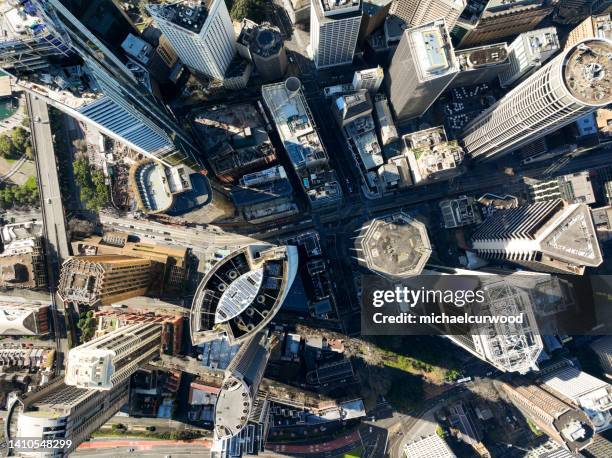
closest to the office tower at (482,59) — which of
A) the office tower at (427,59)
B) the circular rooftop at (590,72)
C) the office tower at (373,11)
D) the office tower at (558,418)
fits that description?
the office tower at (427,59)

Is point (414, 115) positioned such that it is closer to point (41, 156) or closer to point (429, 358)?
point (429, 358)

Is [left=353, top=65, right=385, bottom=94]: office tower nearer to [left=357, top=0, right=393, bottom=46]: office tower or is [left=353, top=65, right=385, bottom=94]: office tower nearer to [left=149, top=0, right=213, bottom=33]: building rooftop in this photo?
[left=357, top=0, right=393, bottom=46]: office tower

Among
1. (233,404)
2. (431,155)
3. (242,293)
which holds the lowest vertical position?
(233,404)

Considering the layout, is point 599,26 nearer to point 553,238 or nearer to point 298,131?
point 553,238

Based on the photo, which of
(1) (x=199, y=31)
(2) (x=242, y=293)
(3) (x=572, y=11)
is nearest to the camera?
(2) (x=242, y=293)

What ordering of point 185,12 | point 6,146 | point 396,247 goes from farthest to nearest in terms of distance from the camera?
point 6,146 → point 396,247 → point 185,12

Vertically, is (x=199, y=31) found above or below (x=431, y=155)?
above

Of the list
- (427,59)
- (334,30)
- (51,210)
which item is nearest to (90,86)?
(334,30)

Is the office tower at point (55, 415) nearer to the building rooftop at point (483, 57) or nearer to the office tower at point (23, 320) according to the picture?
the office tower at point (23, 320)
